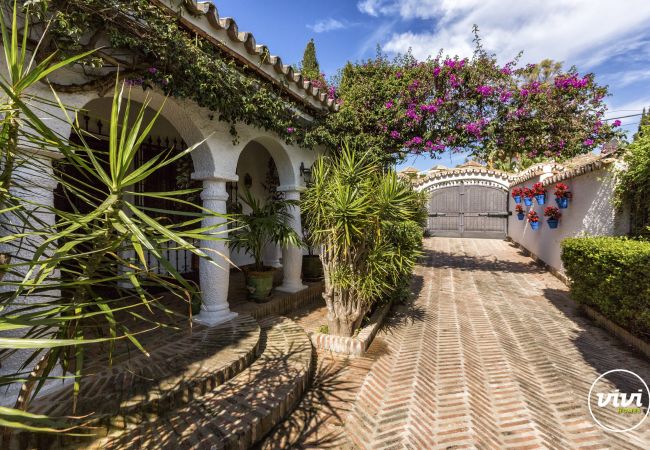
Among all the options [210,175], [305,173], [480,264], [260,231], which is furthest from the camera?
[480,264]

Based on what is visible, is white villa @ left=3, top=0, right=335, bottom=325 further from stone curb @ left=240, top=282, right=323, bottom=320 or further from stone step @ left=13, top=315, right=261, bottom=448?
stone step @ left=13, top=315, right=261, bottom=448

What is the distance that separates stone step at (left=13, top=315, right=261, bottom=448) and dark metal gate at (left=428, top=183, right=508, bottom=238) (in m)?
17.1

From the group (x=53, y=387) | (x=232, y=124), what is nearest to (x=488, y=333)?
(x=232, y=124)

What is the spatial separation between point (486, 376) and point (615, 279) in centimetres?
290

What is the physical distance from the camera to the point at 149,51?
10.2ft

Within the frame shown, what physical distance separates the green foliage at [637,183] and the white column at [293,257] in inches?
232

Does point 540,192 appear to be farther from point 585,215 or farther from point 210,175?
point 210,175

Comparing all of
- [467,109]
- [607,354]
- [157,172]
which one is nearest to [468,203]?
[467,109]

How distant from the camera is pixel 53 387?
2594 millimetres

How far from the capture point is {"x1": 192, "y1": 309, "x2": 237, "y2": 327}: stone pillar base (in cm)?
419

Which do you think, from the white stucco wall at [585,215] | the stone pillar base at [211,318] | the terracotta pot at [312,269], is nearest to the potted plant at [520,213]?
the white stucco wall at [585,215]

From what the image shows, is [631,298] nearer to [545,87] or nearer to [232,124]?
[545,87]

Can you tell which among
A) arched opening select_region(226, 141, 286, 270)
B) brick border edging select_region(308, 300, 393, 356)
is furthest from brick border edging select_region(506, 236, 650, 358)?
arched opening select_region(226, 141, 286, 270)

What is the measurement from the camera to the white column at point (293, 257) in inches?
235
